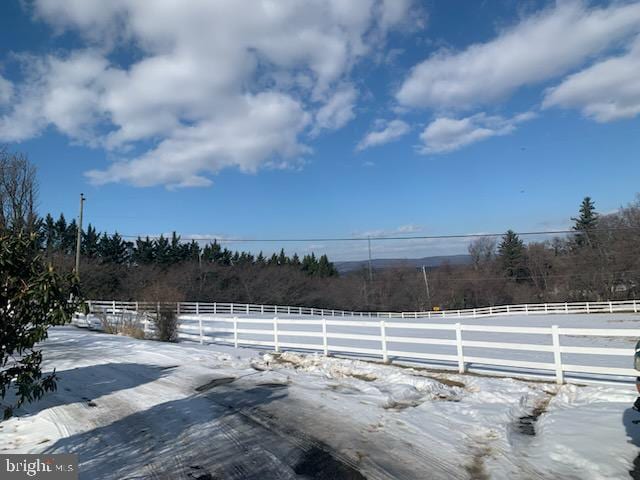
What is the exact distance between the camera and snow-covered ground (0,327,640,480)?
15.8 ft

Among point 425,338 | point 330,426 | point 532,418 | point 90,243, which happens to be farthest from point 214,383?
point 90,243

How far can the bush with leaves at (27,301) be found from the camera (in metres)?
4.02

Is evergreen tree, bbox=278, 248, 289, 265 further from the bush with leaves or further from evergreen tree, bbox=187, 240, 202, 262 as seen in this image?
the bush with leaves

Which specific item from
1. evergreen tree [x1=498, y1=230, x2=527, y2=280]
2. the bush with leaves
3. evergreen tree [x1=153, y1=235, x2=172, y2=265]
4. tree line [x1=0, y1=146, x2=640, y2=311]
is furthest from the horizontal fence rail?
evergreen tree [x1=498, y1=230, x2=527, y2=280]

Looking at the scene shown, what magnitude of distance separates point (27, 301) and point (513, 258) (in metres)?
81.0

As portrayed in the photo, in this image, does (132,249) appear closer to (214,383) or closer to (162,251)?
(162,251)

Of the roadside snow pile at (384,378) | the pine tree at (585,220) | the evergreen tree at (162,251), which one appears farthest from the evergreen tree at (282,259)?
the roadside snow pile at (384,378)

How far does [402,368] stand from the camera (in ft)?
34.9

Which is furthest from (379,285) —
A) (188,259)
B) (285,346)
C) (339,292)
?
(285,346)

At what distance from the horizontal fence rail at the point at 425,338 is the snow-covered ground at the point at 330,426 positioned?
87 cm

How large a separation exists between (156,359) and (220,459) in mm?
8246

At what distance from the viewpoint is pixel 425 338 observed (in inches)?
670

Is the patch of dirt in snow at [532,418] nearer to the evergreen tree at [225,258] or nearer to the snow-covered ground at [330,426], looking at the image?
the snow-covered ground at [330,426]

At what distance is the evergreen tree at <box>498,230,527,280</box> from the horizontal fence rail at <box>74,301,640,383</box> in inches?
1287
